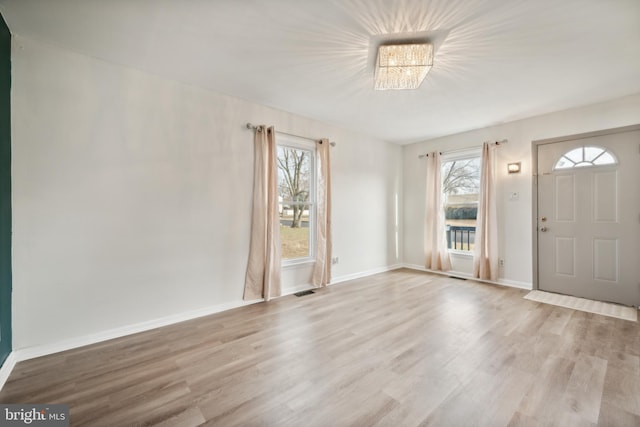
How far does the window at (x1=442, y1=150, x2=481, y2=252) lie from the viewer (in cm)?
467

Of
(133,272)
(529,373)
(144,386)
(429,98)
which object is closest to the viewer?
(144,386)

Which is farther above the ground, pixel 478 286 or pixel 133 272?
pixel 133 272

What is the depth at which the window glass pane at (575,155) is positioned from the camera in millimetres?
3621

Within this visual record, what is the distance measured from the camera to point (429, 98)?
327 centimetres

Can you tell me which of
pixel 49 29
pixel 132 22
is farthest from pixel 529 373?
pixel 49 29

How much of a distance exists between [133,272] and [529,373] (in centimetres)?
351

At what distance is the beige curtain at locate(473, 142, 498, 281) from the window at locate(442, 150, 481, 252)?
264 millimetres

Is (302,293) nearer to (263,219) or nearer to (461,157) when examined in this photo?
(263,219)

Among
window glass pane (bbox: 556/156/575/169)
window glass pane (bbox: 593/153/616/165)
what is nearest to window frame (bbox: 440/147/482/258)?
window glass pane (bbox: 556/156/575/169)

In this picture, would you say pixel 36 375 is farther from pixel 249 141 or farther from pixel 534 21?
pixel 534 21

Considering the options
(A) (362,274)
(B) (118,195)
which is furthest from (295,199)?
(B) (118,195)

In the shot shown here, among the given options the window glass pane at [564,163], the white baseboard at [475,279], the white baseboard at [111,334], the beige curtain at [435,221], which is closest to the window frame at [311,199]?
the white baseboard at [111,334]

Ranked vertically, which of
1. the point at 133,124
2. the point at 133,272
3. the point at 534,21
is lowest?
the point at 133,272

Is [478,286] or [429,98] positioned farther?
[478,286]
